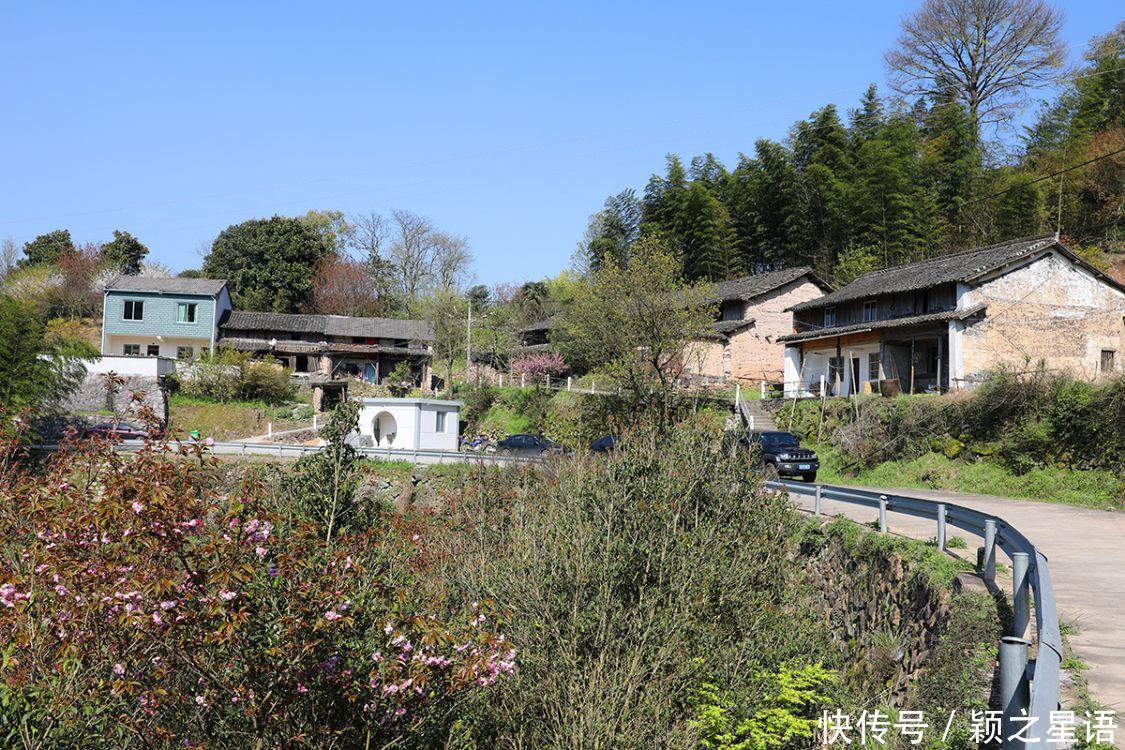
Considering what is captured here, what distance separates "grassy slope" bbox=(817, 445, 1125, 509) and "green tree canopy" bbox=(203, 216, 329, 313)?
173 feet

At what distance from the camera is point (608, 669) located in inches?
372

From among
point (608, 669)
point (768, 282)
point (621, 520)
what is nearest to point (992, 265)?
point (768, 282)

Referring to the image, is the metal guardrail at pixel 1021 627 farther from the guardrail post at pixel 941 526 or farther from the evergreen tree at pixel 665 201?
the evergreen tree at pixel 665 201

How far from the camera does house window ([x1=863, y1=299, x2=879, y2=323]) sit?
127ft

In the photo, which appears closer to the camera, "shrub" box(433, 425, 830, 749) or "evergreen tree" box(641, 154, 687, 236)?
"shrub" box(433, 425, 830, 749)

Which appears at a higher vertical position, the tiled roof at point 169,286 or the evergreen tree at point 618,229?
the evergreen tree at point 618,229

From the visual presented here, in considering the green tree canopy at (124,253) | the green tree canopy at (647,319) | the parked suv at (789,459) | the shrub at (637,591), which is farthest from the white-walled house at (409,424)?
the green tree canopy at (124,253)

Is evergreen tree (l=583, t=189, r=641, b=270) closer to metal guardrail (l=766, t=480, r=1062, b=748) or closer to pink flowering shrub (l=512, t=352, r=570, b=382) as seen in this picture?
pink flowering shrub (l=512, t=352, r=570, b=382)

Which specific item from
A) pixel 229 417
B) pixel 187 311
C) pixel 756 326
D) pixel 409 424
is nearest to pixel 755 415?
pixel 756 326

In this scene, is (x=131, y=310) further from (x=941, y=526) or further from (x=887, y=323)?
(x=941, y=526)

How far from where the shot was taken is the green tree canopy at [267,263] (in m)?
71.0

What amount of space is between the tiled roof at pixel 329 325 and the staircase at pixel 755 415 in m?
28.8

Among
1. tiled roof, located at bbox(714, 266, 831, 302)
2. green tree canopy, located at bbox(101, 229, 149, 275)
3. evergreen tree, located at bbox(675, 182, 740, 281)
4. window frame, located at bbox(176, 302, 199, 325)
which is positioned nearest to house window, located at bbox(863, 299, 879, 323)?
tiled roof, located at bbox(714, 266, 831, 302)

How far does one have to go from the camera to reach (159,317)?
5691 cm
